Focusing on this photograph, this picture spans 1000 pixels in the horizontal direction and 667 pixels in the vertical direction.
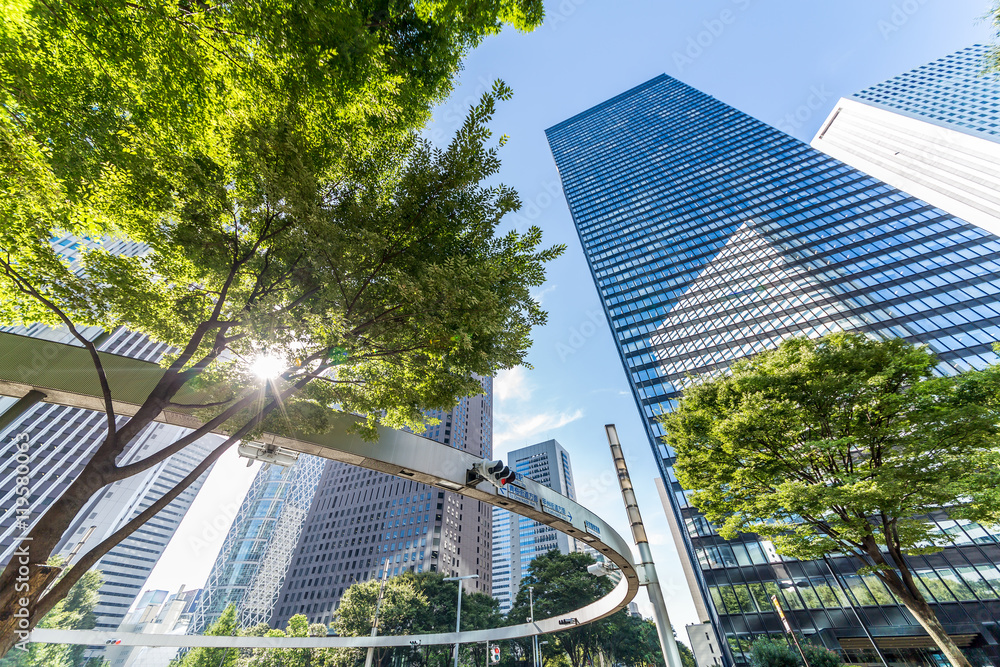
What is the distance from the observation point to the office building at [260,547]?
3093 inches

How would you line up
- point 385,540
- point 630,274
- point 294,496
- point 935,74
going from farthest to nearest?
point 294,496, point 385,540, point 935,74, point 630,274

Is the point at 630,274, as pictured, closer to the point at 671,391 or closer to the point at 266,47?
the point at 671,391

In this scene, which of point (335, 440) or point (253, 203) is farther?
point (335, 440)

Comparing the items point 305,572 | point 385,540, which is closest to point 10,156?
point 385,540

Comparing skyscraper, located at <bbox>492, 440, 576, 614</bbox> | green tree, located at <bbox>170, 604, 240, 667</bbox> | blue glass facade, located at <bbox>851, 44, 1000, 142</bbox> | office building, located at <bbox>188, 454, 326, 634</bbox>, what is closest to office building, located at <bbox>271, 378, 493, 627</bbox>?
office building, located at <bbox>188, 454, 326, 634</bbox>

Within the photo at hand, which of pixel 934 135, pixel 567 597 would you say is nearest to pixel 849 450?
pixel 567 597

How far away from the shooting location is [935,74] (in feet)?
217

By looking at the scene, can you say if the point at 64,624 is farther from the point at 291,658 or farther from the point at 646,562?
the point at 646,562

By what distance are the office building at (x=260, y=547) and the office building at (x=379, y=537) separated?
516cm

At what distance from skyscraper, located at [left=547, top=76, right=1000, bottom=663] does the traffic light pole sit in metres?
28.0

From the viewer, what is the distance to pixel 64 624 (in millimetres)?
35938

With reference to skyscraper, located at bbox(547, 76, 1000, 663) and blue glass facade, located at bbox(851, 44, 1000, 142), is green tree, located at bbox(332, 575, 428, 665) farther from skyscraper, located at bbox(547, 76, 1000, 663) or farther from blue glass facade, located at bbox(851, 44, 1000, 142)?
blue glass facade, located at bbox(851, 44, 1000, 142)

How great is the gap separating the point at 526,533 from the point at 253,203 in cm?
13241

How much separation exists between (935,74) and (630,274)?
238 ft
